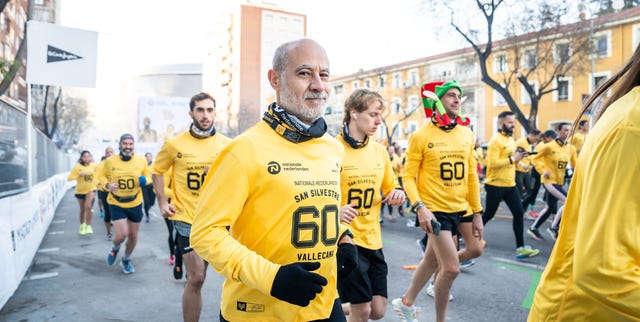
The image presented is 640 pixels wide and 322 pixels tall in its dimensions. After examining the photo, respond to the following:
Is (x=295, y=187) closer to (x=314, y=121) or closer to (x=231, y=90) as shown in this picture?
(x=314, y=121)

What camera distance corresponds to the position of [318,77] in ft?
7.15

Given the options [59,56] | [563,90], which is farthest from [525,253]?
[563,90]

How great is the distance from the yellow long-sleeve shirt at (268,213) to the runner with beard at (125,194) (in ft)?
18.8

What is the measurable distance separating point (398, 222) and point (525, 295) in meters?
6.47

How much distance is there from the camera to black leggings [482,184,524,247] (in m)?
7.29

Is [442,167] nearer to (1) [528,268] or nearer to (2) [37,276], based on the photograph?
(1) [528,268]

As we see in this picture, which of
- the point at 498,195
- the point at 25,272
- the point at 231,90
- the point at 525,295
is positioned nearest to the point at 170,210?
the point at 25,272

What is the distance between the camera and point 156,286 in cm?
625

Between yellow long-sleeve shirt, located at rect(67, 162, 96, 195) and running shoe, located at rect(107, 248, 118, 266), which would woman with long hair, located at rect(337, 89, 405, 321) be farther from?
yellow long-sleeve shirt, located at rect(67, 162, 96, 195)

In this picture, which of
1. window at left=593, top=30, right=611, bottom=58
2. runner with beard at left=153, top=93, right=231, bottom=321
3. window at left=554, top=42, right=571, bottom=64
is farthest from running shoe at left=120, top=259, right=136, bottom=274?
window at left=593, top=30, right=611, bottom=58

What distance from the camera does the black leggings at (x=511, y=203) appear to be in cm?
729

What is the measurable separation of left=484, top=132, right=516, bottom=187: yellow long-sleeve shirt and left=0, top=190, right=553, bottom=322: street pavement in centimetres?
124

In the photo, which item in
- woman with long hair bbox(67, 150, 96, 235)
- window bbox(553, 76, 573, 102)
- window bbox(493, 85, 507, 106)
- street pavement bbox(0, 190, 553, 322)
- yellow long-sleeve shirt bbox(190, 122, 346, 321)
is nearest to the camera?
yellow long-sleeve shirt bbox(190, 122, 346, 321)

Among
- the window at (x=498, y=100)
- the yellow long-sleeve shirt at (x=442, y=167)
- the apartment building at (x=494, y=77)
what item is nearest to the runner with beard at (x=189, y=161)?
the yellow long-sleeve shirt at (x=442, y=167)
